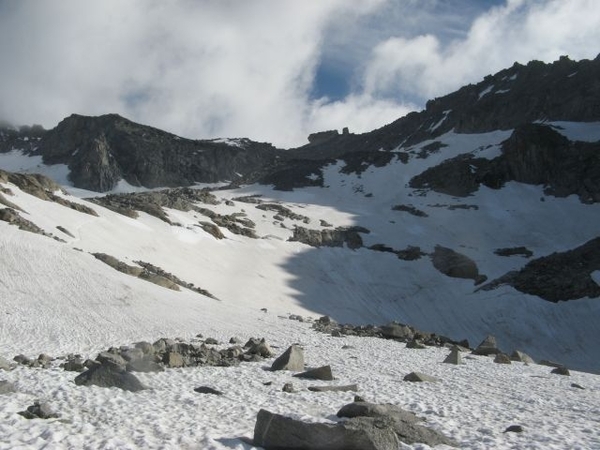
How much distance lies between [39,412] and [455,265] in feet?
201

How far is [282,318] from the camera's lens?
1535 inches

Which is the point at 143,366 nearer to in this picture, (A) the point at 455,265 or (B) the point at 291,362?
(B) the point at 291,362

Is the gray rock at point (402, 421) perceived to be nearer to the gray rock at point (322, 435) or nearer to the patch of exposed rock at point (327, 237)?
the gray rock at point (322, 435)

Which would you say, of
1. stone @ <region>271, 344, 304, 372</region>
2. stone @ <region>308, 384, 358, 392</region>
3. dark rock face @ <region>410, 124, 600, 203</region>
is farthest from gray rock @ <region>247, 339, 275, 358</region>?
dark rock face @ <region>410, 124, 600, 203</region>

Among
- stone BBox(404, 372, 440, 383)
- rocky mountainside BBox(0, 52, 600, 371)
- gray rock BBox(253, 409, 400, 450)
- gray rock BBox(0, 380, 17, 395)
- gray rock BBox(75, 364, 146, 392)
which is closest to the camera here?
gray rock BBox(253, 409, 400, 450)

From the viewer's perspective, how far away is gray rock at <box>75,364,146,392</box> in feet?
49.2

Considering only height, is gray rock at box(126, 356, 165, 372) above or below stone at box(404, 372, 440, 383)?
below

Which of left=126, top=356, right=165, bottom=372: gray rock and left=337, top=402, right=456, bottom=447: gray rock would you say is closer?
left=337, top=402, right=456, bottom=447: gray rock

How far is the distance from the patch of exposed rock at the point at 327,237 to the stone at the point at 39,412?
6035 cm

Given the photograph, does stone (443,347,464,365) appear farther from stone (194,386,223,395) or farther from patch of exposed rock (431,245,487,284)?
patch of exposed rock (431,245,487,284)

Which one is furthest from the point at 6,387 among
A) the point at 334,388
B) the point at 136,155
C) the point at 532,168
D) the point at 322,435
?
the point at 136,155

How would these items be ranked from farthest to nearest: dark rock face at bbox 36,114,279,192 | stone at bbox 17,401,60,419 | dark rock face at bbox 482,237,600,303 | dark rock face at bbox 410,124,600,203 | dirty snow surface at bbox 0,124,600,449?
dark rock face at bbox 36,114,279,192 → dark rock face at bbox 410,124,600,203 → dark rock face at bbox 482,237,600,303 → dirty snow surface at bbox 0,124,600,449 → stone at bbox 17,401,60,419

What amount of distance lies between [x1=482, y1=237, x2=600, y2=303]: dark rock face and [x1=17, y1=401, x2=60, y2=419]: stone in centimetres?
5511

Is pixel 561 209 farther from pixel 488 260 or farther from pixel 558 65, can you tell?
pixel 558 65
